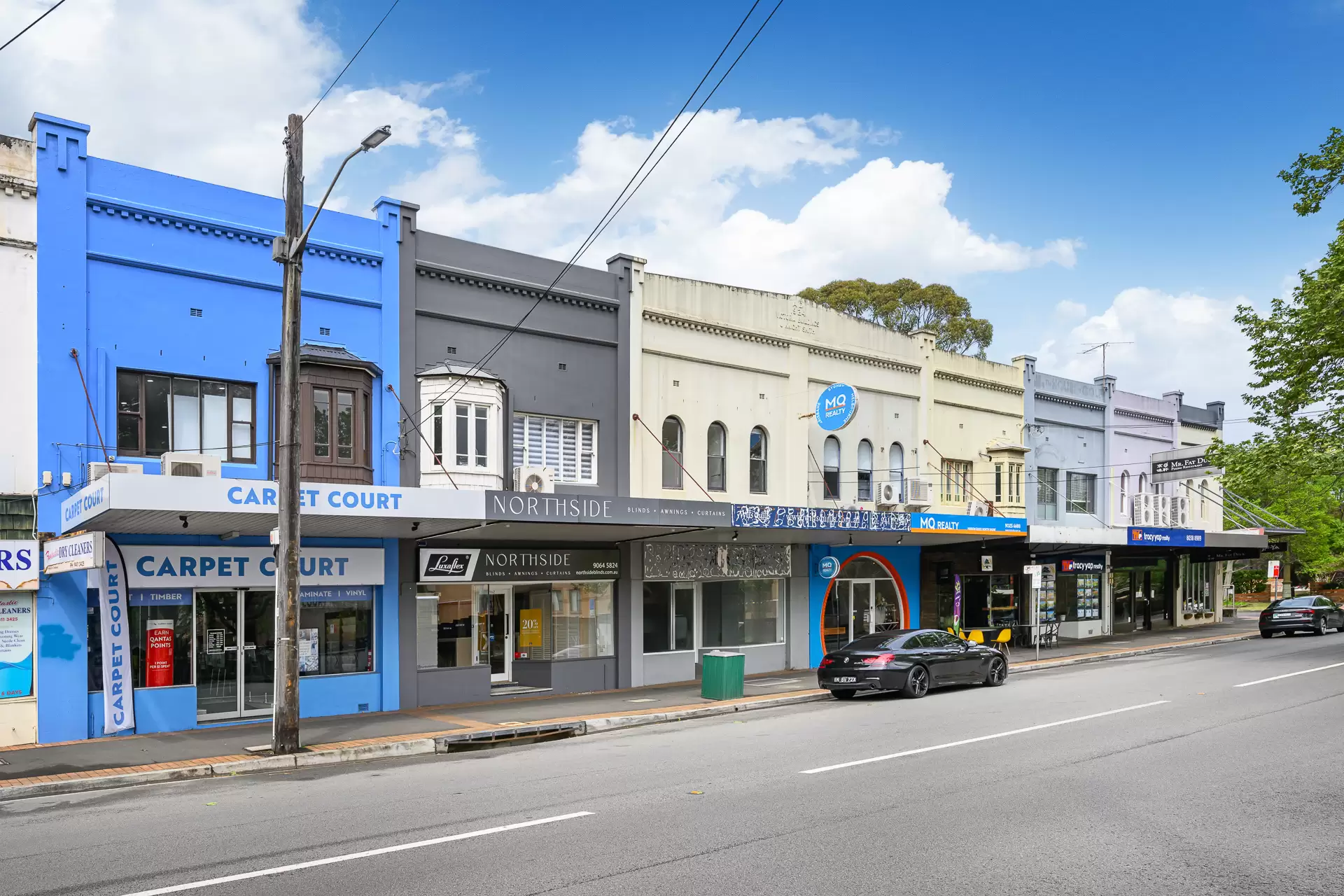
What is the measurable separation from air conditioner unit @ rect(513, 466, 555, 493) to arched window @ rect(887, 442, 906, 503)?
11.4 m

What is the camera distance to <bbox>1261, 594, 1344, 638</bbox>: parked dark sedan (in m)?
33.4

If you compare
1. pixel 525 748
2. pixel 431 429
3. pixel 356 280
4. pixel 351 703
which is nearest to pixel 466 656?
pixel 351 703

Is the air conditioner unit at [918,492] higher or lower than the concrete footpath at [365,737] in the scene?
higher

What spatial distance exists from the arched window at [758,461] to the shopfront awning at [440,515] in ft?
4.31

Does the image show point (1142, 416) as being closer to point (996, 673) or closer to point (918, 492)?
point (918, 492)

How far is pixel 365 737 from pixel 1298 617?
30797 mm

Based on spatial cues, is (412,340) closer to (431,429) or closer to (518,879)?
(431,429)

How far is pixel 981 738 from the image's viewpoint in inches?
523

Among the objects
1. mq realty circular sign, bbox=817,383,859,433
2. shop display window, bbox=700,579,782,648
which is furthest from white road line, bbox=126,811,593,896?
mq realty circular sign, bbox=817,383,859,433

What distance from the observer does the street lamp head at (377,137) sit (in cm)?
1231

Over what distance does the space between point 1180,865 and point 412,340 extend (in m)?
14.8

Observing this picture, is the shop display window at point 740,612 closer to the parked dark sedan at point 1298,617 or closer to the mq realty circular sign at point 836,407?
the mq realty circular sign at point 836,407

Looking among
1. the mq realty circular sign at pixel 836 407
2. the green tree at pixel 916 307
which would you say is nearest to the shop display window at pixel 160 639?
the mq realty circular sign at pixel 836 407

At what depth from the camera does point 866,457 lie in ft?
88.7
